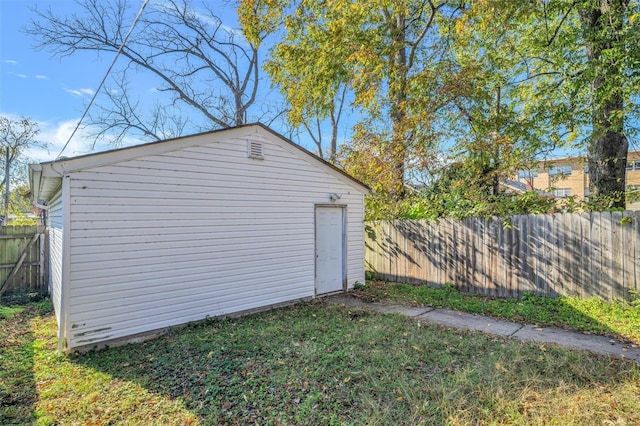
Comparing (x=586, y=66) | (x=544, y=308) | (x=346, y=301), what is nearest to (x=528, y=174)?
(x=586, y=66)

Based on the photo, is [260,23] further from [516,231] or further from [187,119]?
[516,231]

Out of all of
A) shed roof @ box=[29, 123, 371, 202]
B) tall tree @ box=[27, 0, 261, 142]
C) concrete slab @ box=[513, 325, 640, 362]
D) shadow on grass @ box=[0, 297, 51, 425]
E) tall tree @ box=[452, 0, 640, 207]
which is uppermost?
tall tree @ box=[27, 0, 261, 142]

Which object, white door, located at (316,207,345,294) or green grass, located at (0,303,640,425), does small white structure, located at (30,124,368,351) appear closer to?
white door, located at (316,207,345,294)

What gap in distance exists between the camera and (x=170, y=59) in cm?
1523

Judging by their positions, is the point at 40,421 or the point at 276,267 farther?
the point at 276,267

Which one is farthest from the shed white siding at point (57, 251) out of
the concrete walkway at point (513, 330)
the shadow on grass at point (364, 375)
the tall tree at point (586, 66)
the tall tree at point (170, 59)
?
the tall tree at point (586, 66)

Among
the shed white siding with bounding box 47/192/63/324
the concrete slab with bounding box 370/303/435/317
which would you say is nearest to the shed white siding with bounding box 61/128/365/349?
the shed white siding with bounding box 47/192/63/324

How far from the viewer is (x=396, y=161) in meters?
11.3

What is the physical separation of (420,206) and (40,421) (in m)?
8.83

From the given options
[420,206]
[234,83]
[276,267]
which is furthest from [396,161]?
[234,83]

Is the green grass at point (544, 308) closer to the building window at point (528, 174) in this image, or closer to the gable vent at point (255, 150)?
the gable vent at point (255, 150)

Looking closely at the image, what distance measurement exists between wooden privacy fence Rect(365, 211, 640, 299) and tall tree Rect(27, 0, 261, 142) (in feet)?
32.7

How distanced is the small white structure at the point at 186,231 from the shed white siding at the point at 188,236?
0.02 m

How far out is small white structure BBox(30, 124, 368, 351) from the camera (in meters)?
4.42
